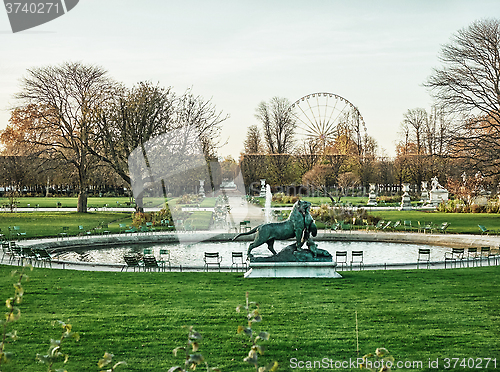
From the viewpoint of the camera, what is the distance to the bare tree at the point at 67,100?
124 ft

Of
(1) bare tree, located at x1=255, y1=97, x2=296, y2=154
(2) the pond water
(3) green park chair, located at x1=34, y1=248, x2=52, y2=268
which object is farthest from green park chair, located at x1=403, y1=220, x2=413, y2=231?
(1) bare tree, located at x1=255, y1=97, x2=296, y2=154

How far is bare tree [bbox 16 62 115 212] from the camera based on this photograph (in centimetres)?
3766

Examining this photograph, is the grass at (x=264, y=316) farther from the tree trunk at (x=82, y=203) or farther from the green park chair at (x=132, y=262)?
the tree trunk at (x=82, y=203)

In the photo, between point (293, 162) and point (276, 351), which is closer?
point (276, 351)

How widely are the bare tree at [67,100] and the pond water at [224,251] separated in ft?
62.4

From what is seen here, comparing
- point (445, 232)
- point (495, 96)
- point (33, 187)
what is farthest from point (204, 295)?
point (33, 187)

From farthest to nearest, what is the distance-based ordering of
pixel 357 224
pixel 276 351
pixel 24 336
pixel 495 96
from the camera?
pixel 495 96 → pixel 357 224 → pixel 24 336 → pixel 276 351

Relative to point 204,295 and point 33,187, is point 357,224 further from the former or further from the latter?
point 33,187

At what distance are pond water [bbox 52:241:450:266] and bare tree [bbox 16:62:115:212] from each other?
749 inches

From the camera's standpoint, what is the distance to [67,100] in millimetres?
39094

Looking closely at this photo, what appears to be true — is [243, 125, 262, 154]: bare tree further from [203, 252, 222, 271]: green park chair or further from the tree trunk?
[203, 252, 222, 271]: green park chair

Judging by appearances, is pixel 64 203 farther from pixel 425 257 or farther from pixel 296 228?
pixel 296 228

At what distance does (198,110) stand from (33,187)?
5127 cm

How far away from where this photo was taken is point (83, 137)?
125 ft
